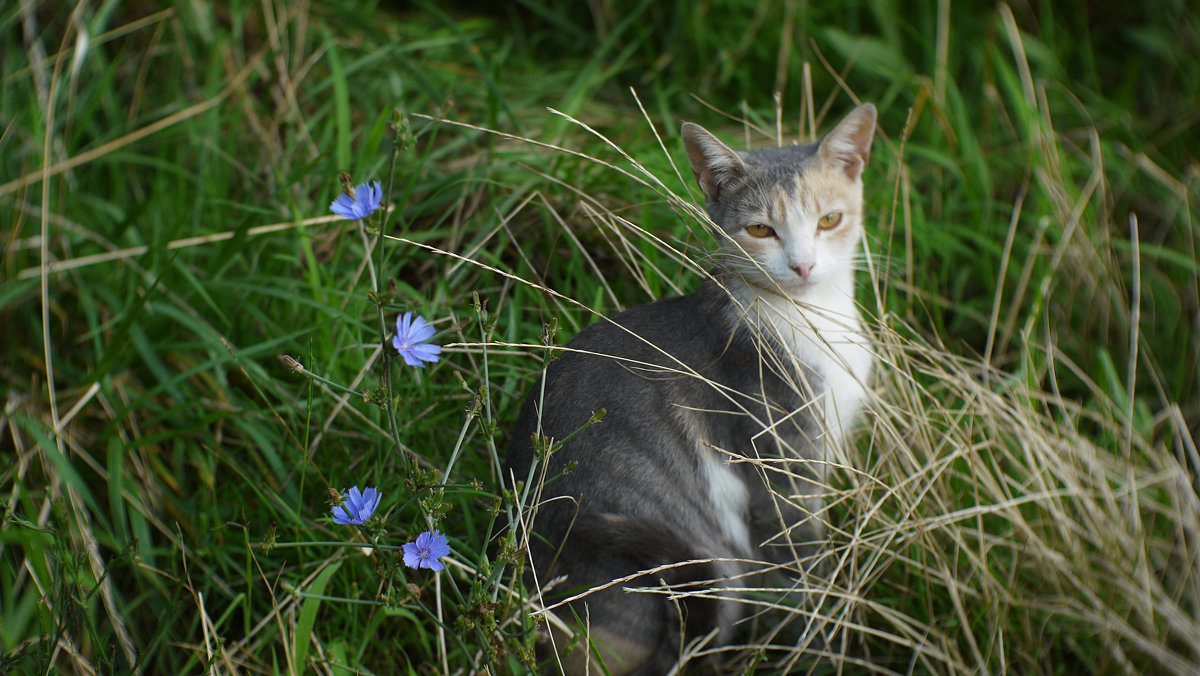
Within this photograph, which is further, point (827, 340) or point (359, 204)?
point (827, 340)

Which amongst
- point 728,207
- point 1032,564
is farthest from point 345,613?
point 1032,564

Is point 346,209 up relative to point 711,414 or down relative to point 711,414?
up

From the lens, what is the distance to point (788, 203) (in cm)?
233

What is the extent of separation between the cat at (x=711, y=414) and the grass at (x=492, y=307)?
0.13 metres

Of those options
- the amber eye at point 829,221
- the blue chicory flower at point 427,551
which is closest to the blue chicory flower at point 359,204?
the blue chicory flower at point 427,551

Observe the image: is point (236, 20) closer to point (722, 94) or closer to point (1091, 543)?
point (722, 94)

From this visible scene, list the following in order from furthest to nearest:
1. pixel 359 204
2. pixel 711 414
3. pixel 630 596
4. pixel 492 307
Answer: pixel 492 307 → pixel 711 414 → pixel 630 596 → pixel 359 204

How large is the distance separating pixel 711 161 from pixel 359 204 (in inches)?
41.2

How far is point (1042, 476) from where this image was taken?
102 inches

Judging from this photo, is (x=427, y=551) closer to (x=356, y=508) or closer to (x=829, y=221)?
(x=356, y=508)

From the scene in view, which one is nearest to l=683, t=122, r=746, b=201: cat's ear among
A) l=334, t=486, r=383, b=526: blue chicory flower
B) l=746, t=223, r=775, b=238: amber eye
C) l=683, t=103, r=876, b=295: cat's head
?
l=683, t=103, r=876, b=295: cat's head

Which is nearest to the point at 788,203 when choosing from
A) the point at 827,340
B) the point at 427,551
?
the point at 827,340

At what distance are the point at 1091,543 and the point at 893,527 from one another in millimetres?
765

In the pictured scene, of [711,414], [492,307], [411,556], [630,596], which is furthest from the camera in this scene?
[492,307]
